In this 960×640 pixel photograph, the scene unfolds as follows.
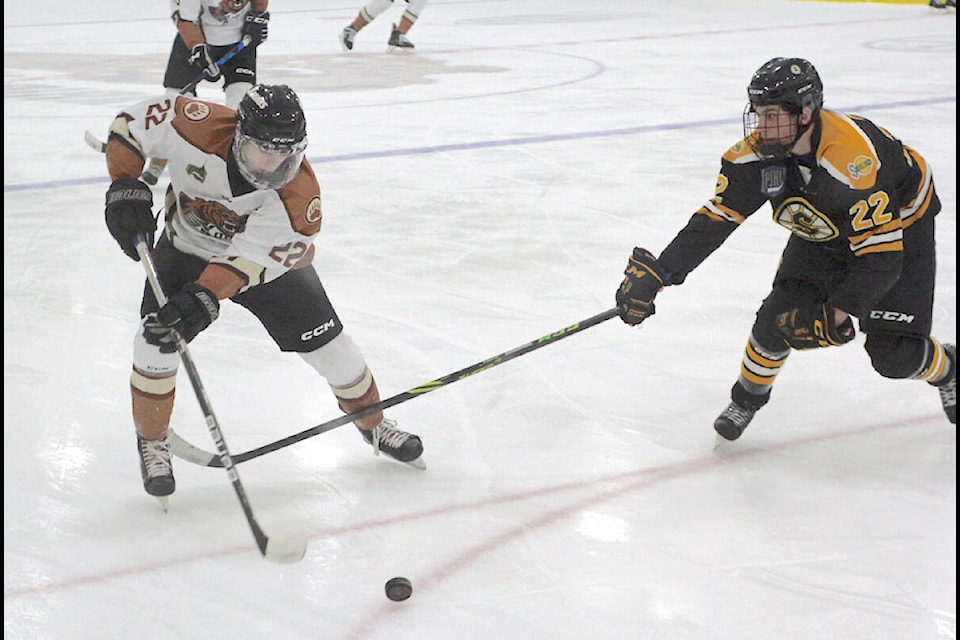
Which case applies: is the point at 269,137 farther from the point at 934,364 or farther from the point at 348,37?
the point at 348,37

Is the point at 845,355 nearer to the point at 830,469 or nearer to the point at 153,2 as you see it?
the point at 830,469

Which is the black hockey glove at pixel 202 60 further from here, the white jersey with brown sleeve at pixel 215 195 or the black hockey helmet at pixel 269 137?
the black hockey helmet at pixel 269 137

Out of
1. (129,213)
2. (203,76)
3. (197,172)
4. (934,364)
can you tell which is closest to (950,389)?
(934,364)

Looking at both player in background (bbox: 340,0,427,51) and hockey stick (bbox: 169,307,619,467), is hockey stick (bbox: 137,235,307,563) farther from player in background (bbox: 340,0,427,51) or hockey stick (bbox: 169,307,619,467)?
player in background (bbox: 340,0,427,51)

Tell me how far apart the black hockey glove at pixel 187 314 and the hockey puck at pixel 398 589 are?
554 millimetres

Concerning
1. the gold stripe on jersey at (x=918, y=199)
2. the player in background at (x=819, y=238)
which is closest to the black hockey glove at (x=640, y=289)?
the player in background at (x=819, y=238)

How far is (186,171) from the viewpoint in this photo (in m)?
2.19

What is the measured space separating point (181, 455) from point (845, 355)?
5.90ft

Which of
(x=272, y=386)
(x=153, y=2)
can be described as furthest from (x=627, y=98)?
(x=153, y=2)

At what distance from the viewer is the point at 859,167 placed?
2131 millimetres

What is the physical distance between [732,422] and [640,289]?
428mm

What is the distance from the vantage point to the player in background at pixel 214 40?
4.82 metres

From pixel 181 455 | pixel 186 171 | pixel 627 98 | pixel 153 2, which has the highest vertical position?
pixel 186 171

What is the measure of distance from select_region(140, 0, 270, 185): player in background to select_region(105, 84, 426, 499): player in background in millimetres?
2664
